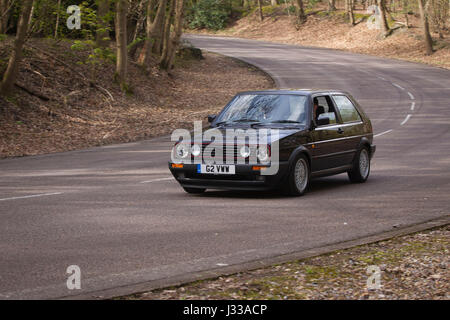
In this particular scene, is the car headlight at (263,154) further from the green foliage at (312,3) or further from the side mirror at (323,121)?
the green foliage at (312,3)

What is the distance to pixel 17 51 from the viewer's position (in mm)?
21484

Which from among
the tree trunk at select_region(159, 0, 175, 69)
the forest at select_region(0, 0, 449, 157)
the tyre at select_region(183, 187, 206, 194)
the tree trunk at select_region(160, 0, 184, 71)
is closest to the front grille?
the tyre at select_region(183, 187, 206, 194)

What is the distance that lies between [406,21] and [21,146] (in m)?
48.7

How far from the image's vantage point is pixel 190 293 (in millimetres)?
5809

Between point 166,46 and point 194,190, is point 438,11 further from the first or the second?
point 194,190

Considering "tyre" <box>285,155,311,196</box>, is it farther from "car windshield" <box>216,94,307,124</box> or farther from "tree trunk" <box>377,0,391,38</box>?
"tree trunk" <box>377,0,391,38</box>

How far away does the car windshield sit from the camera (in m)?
11.8

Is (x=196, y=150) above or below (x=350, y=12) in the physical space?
below

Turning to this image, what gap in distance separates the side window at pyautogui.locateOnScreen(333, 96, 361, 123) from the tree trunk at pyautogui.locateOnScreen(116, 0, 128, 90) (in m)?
14.8

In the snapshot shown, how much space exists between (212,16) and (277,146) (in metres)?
70.8

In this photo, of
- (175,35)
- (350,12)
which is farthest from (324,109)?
(350,12)

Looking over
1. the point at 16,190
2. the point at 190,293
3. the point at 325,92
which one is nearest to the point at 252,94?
the point at 325,92

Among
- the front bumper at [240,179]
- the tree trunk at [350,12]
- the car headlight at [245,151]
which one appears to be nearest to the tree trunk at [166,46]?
the front bumper at [240,179]
